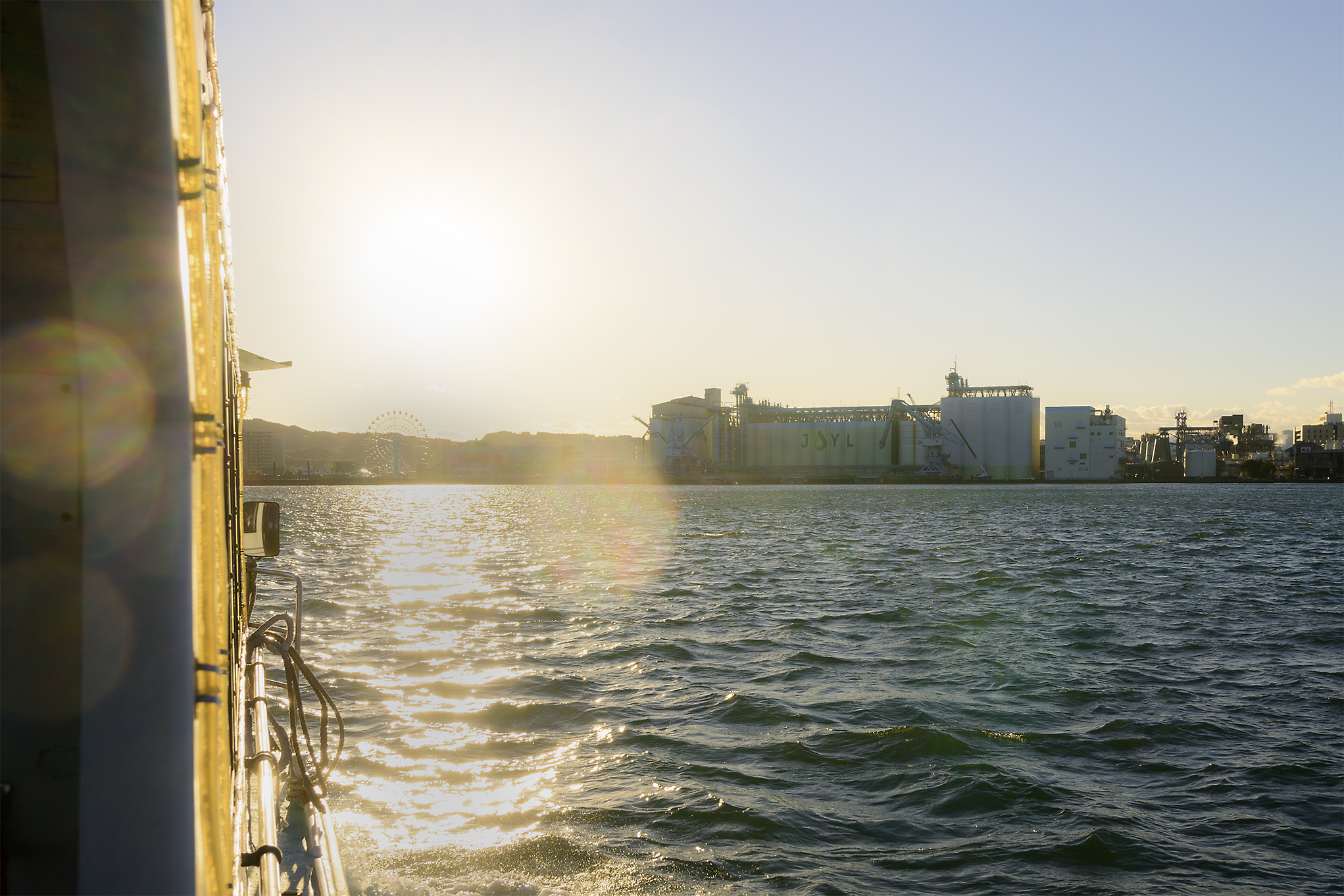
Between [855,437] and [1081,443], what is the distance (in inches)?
1231

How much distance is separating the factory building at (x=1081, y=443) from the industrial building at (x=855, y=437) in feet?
8.06

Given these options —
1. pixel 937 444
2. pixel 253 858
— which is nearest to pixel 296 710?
pixel 253 858

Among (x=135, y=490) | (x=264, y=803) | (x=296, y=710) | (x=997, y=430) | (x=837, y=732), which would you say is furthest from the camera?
(x=997, y=430)

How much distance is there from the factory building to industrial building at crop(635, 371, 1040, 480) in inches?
96.8

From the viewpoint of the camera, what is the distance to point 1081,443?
117 meters

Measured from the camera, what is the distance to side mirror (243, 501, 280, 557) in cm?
715

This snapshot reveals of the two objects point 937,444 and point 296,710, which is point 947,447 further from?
point 296,710

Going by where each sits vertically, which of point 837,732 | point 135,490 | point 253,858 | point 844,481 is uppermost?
point 135,490

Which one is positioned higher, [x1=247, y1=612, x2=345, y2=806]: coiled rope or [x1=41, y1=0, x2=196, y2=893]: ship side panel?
[x1=41, y1=0, x2=196, y2=893]: ship side panel

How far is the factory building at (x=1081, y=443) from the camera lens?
11594 centimetres

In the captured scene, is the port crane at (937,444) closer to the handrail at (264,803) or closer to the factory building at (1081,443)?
the factory building at (1081,443)

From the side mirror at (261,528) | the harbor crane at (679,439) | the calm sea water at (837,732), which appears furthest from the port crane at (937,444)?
the side mirror at (261,528)

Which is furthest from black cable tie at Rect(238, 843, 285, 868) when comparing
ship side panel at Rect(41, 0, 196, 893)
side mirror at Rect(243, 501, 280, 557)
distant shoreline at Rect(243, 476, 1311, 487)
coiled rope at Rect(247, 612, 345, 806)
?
distant shoreline at Rect(243, 476, 1311, 487)

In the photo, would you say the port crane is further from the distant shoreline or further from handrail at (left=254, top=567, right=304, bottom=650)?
handrail at (left=254, top=567, right=304, bottom=650)
